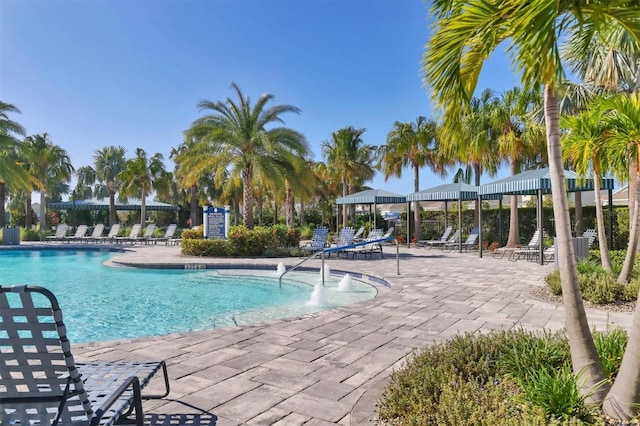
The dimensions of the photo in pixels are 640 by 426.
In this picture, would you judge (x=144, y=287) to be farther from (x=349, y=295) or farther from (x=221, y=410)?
(x=221, y=410)

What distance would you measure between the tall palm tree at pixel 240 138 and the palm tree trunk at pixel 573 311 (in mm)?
14185

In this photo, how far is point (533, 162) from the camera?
2105cm

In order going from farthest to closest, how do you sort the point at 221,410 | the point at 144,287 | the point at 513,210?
the point at 513,210
the point at 144,287
the point at 221,410

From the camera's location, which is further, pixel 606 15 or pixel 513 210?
pixel 513 210

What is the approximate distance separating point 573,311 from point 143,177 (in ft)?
104

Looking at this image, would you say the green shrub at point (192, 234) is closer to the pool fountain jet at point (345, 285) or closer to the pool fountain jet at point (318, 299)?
the pool fountain jet at point (345, 285)

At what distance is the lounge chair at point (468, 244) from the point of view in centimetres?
1717

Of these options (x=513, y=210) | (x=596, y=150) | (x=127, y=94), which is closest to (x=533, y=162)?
(x=513, y=210)

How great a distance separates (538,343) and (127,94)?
15684mm

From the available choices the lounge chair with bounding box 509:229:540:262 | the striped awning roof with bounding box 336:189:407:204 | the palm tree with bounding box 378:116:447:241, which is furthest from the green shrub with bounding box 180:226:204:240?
the lounge chair with bounding box 509:229:540:262

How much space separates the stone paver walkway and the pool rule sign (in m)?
10.2

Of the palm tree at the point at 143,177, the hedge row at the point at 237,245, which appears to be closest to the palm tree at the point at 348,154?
the hedge row at the point at 237,245

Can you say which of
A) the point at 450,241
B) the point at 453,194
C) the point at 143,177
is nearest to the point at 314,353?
the point at 453,194

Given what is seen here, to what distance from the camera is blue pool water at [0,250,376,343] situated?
6844 millimetres
